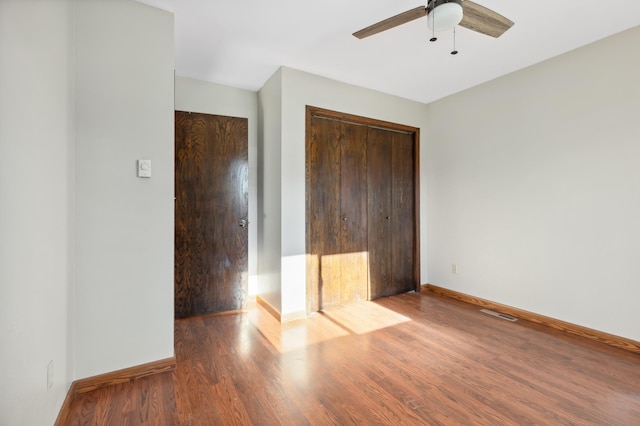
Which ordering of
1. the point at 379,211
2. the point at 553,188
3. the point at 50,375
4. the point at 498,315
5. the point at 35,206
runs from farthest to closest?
the point at 379,211, the point at 498,315, the point at 553,188, the point at 50,375, the point at 35,206

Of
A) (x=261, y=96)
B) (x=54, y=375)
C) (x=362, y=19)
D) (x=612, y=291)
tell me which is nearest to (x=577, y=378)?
(x=612, y=291)

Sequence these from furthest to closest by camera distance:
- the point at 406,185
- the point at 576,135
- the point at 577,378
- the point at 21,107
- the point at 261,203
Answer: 1. the point at 406,185
2. the point at 261,203
3. the point at 576,135
4. the point at 577,378
5. the point at 21,107

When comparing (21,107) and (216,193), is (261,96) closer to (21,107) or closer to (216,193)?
(216,193)

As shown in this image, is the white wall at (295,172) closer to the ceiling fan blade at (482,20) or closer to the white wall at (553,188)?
the ceiling fan blade at (482,20)

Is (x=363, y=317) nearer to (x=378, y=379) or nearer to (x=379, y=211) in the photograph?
(x=378, y=379)

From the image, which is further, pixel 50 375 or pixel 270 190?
pixel 270 190

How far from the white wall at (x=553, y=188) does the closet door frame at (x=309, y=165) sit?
0.36 m

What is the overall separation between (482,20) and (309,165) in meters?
1.87

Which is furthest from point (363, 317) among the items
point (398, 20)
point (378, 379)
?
point (398, 20)

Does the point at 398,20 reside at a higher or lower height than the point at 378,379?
higher

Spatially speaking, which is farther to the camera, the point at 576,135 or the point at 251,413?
the point at 576,135

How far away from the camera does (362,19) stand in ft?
7.39

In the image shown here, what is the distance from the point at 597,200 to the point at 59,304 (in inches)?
157

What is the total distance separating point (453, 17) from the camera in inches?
63.2
